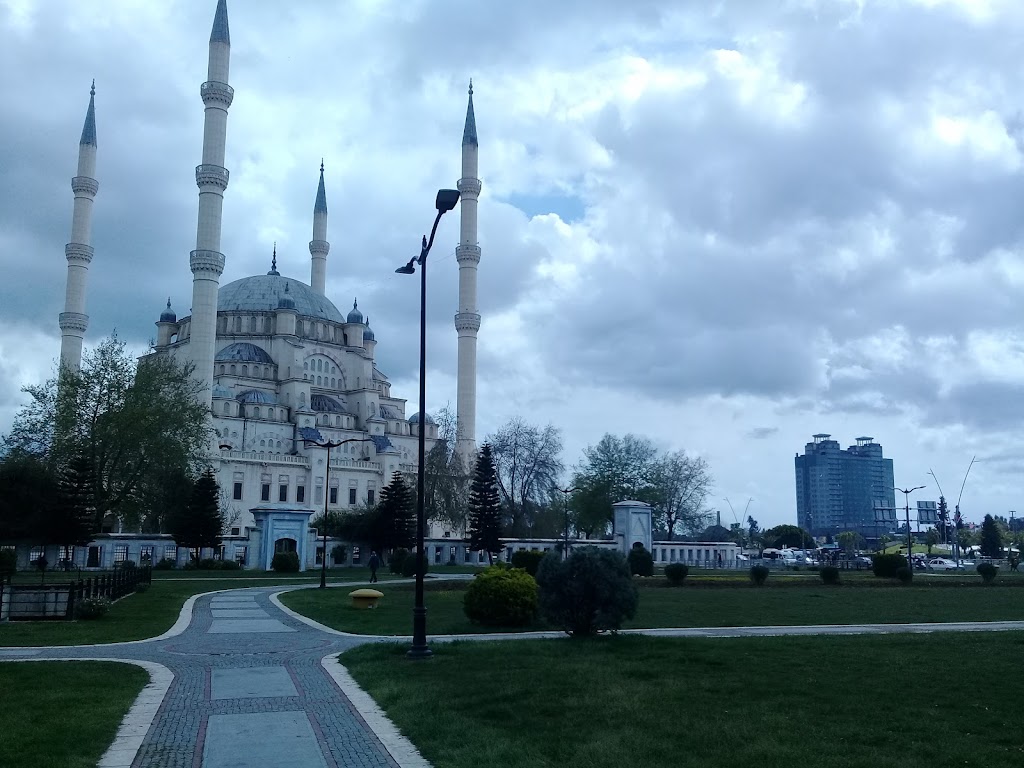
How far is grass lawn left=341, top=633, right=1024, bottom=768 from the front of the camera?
7.74 meters

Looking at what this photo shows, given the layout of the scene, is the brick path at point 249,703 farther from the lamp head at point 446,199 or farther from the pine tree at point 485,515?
the pine tree at point 485,515

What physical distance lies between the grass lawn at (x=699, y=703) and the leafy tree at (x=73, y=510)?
1281 inches

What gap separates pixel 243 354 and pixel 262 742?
82.9 metres

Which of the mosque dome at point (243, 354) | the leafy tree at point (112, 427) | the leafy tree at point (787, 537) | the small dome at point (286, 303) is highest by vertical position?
the small dome at point (286, 303)

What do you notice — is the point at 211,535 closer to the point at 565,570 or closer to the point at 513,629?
the point at 513,629

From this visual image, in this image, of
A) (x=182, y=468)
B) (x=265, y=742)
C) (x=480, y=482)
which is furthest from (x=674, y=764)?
(x=480, y=482)

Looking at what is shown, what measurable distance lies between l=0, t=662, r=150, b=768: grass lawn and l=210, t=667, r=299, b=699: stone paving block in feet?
3.27

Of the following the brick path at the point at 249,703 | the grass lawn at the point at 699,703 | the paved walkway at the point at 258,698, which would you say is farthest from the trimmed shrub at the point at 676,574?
the grass lawn at the point at 699,703

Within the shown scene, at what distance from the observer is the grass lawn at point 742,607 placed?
2022 centimetres

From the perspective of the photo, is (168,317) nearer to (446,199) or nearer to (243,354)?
(243,354)

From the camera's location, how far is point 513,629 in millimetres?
18531

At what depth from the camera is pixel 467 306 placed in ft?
249

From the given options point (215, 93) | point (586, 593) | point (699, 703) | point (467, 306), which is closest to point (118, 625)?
point (586, 593)

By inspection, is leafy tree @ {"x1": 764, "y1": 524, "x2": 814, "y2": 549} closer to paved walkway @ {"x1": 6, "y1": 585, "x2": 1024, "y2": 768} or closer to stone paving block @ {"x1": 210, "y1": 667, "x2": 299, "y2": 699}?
paved walkway @ {"x1": 6, "y1": 585, "x2": 1024, "y2": 768}
